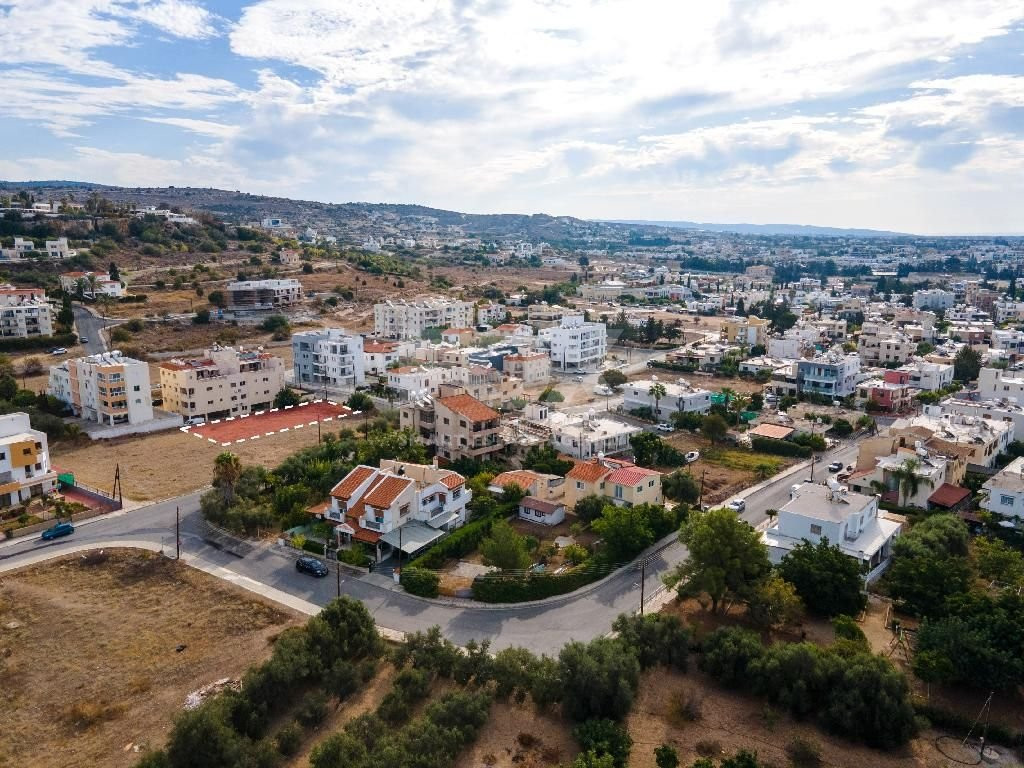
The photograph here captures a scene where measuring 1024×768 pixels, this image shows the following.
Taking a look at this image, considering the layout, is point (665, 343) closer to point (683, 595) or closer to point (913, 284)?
point (683, 595)

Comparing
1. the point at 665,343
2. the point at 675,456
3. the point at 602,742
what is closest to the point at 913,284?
the point at 665,343

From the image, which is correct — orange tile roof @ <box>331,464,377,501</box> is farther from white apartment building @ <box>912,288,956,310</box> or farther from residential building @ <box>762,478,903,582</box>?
white apartment building @ <box>912,288,956,310</box>

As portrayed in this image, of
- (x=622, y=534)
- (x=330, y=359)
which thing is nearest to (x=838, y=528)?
(x=622, y=534)

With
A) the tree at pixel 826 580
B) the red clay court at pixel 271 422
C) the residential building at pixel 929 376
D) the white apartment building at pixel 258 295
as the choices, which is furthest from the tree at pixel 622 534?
the white apartment building at pixel 258 295

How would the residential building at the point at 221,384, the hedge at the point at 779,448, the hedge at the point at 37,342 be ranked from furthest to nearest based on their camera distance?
the hedge at the point at 37,342
the residential building at the point at 221,384
the hedge at the point at 779,448

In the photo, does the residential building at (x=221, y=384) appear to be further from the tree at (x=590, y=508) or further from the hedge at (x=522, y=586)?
the hedge at (x=522, y=586)

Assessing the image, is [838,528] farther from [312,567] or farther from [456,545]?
[312,567]
